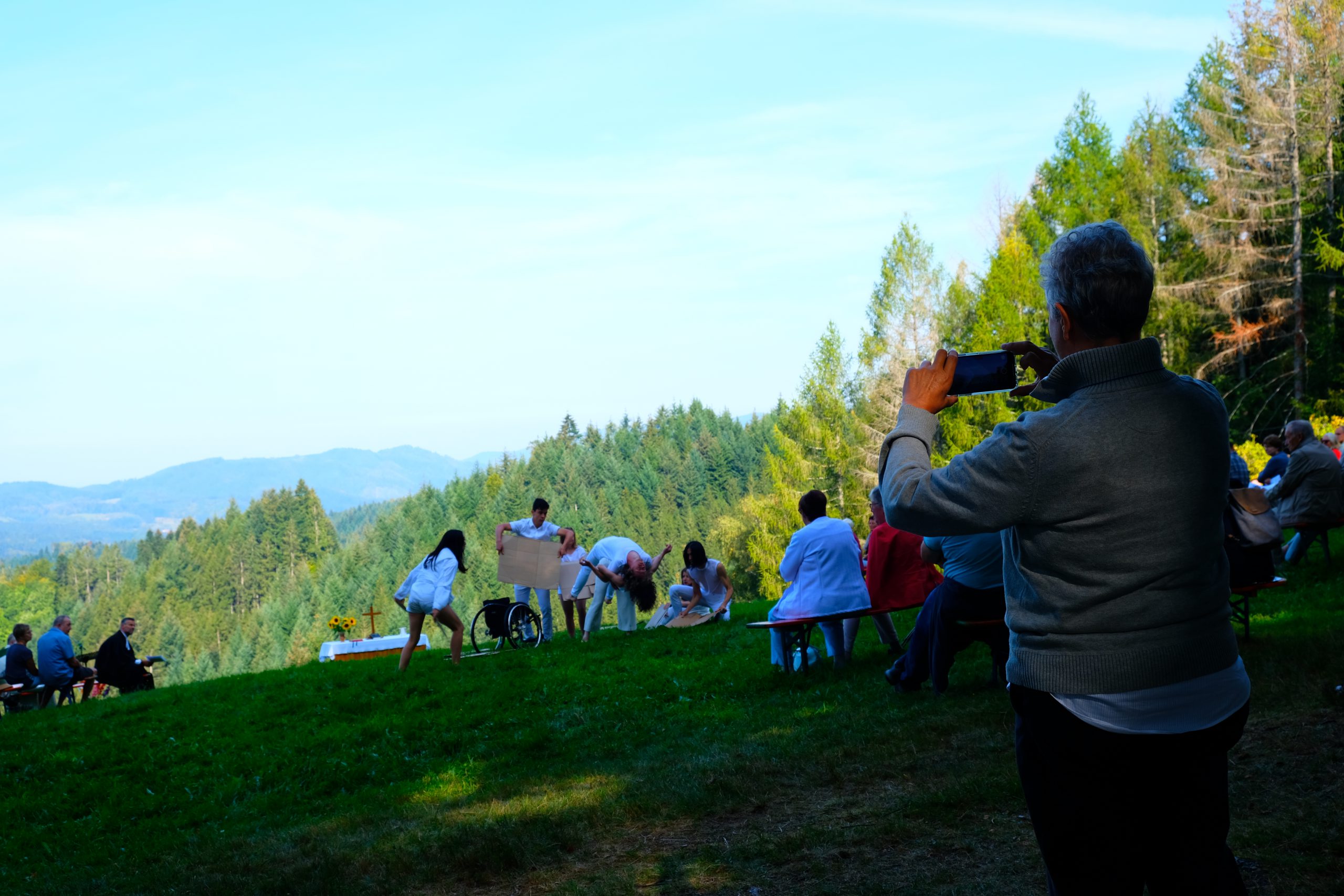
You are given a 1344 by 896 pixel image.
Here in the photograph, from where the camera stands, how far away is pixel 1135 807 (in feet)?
7.59

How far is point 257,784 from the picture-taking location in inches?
356

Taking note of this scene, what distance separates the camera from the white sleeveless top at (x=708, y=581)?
16.2 m

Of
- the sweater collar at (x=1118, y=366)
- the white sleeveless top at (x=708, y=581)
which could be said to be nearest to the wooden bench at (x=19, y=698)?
the white sleeveless top at (x=708, y=581)

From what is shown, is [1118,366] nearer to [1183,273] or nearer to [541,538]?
[541,538]

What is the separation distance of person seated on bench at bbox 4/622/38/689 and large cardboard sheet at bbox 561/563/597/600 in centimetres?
959

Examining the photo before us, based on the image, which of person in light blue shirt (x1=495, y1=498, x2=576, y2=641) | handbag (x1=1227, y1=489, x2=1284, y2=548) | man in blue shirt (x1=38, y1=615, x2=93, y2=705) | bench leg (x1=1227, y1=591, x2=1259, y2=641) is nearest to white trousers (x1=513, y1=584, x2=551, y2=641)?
person in light blue shirt (x1=495, y1=498, x2=576, y2=641)

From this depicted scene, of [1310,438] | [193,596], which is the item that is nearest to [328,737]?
[1310,438]

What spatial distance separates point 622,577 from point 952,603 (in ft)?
25.8

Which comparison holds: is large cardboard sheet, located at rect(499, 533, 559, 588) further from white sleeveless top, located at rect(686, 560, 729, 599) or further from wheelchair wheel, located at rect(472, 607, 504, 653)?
white sleeveless top, located at rect(686, 560, 729, 599)

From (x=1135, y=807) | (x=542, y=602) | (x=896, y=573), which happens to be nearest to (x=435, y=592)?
(x=542, y=602)

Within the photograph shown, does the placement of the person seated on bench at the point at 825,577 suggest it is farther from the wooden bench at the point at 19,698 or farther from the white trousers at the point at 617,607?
the wooden bench at the point at 19,698

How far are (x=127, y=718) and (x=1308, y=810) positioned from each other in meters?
12.5

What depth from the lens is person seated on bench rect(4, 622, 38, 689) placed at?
59.9ft

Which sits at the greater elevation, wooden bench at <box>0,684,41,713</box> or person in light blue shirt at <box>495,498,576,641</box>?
person in light blue shirt at <box>495,498,576,641</box>
